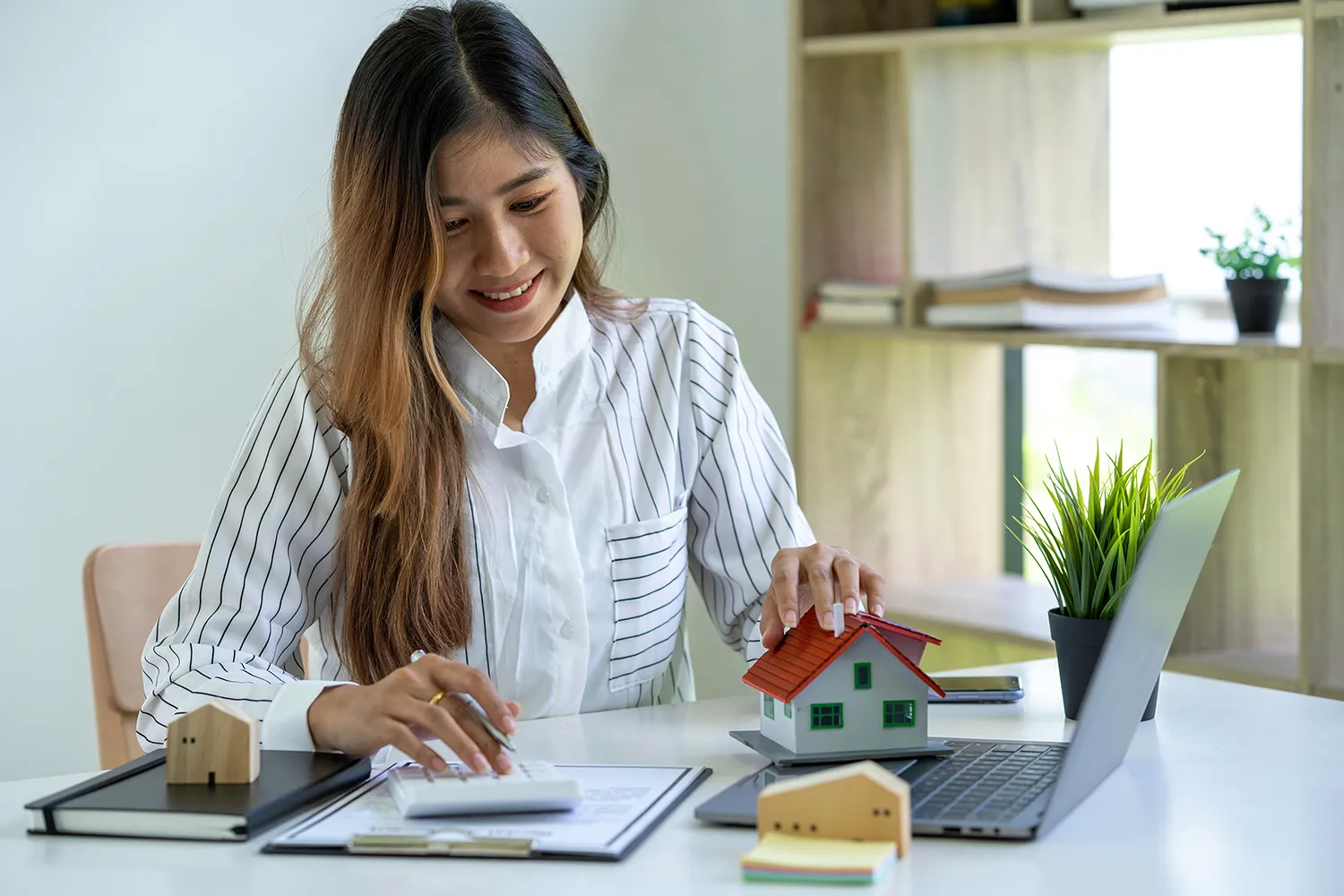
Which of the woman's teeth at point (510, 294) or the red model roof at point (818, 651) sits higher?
the woman's teeth at point (510, 294)

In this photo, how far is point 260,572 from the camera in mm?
1617

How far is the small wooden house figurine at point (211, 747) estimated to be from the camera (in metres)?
1.21

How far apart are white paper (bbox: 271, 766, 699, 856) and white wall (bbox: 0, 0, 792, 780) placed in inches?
62.2

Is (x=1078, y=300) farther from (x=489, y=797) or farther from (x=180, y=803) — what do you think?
(x=180, y=803)

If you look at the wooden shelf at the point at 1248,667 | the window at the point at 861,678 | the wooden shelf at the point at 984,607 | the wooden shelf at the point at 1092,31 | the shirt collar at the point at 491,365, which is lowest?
the wooden shelf at the point at 1248,667

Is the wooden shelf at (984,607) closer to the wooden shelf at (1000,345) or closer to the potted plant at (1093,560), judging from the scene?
the wooden shelf at (1000,345)

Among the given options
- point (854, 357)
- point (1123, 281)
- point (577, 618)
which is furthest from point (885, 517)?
point (577, 618)

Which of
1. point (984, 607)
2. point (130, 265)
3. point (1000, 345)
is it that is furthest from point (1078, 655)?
point (130, 265)

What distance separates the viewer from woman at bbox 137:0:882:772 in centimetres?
164

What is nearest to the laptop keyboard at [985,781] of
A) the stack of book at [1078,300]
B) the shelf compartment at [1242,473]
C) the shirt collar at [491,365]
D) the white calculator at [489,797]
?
the white calculator at [489,797]

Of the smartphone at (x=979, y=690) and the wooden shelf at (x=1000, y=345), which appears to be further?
the wooden shelf at (x=1000, y=345)

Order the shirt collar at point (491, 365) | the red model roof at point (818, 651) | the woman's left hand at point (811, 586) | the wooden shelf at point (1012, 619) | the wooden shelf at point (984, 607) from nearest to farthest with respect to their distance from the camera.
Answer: the red model roof at point (818, 651), the woman's left hand at point (811, 586), the shirt collar at point (491, 365), the wooden shelf at point (1012, 619), the wooden shelf at point (984, 607)

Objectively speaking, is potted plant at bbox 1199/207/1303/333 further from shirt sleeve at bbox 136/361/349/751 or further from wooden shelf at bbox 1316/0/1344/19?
shirt sleeve at bbox 136/361/349/751

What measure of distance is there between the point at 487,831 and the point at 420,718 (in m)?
0.15
